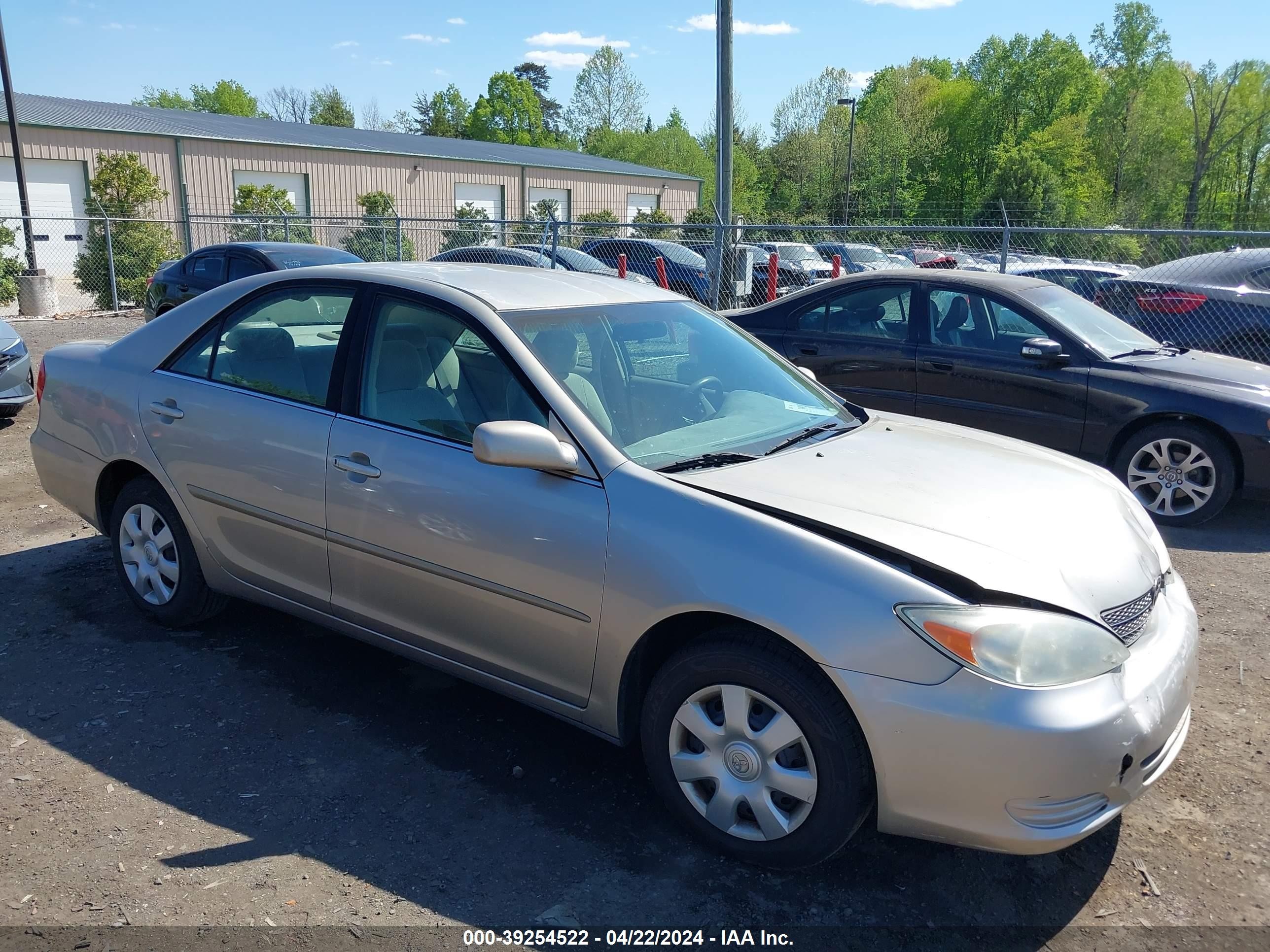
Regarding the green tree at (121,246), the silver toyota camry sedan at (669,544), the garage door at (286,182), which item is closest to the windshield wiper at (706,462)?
the silver toyota camry sedan at (669,544)

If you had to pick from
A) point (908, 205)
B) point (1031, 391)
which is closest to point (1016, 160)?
point (908, 205)

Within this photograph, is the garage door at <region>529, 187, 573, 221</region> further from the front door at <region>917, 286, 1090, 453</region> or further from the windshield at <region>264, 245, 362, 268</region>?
the front door at <region>917, 286, 1090, 453</region>

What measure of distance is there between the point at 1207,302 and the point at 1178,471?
3880 mm

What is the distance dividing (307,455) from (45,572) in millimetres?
2479

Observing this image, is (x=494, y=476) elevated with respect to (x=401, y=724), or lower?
elevated

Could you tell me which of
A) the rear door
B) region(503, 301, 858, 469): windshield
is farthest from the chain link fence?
region(503, 301, 858, 469): windshield

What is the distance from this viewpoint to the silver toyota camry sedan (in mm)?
2551

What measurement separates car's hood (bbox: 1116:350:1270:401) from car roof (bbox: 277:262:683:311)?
411cm

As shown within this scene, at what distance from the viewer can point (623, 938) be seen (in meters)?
2.61

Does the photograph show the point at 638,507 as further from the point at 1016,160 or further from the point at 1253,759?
the point at 1016,160

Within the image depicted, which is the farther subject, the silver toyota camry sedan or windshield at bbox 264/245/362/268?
windshield at bbox 264/245/362/268

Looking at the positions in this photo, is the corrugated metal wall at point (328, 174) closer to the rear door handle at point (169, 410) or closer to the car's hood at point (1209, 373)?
the rear door handle at point (169, 410)

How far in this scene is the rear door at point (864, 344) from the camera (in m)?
7.47

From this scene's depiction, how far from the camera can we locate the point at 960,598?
2564mm
